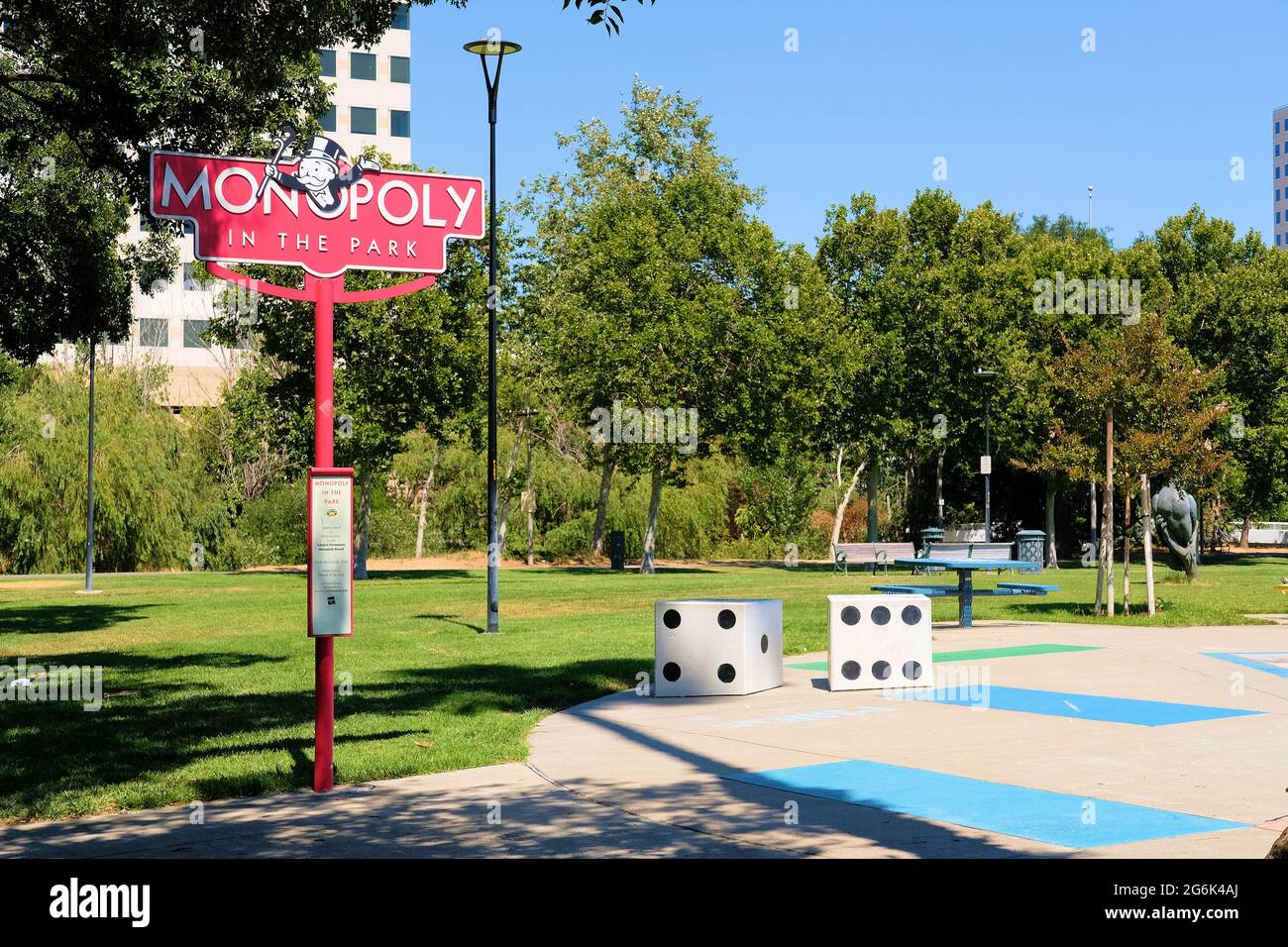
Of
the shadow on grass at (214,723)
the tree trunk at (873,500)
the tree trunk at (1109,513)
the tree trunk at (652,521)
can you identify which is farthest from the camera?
the tree trunk at (873,500)

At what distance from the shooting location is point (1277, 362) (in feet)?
183

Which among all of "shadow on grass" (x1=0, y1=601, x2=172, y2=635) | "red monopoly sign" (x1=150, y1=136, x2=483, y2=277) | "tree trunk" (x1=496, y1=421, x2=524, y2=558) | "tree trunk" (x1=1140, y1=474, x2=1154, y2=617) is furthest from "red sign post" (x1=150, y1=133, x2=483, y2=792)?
"tree trunk" (x1=496, y1=421, x2=524, y2=558)

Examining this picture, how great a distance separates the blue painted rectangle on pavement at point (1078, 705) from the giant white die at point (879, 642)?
37 centimetres

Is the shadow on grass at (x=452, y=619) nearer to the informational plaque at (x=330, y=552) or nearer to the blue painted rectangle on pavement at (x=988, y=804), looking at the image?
the informational plaque at (x=330, y=552)

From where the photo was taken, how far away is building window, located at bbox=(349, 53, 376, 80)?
280 feet

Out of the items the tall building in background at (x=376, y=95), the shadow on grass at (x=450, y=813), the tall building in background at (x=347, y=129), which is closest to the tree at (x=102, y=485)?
the tall building in background at (x=347, y=129)

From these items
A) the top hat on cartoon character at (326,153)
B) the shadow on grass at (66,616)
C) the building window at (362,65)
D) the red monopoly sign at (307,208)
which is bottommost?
the shadow on grass at (66,616)

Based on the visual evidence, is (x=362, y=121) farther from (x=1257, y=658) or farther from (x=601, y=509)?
(x=1257, y=658)

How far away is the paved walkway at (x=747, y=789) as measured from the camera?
741 cm

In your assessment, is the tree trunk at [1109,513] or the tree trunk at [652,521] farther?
the tree trunk at [652,521]

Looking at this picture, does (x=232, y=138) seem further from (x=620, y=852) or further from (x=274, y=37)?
(x=620, y=852)

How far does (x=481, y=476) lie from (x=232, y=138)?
38289 mm
